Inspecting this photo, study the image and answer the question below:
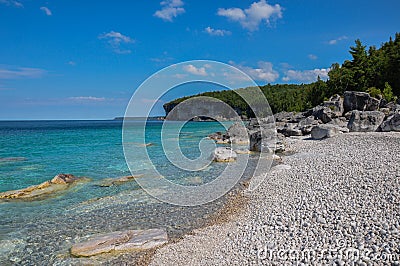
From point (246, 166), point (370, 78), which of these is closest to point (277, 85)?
point (370, 78)

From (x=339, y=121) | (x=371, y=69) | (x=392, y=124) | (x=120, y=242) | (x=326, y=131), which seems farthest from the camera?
(x=371, y=69)

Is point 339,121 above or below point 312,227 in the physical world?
above

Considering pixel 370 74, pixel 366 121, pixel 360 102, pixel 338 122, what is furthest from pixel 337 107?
pixel 370 74

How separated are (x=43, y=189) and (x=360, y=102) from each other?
37190 mm

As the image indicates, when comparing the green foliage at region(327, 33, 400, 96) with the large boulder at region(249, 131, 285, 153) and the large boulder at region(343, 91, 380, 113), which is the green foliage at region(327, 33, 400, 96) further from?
the large boulder at region(249, 131, 285, 153)

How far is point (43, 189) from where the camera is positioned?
572 inches

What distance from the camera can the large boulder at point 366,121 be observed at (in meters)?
24.9

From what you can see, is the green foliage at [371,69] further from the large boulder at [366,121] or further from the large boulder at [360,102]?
the large boulder at [366,121]

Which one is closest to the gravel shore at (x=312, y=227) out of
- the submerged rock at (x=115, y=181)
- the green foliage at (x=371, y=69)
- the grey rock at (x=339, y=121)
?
the submerged rock at (x=115, y=181)

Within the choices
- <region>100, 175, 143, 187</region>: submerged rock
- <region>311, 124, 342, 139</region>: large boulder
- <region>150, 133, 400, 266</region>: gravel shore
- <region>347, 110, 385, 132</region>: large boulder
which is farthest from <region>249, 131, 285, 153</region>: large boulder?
<region>100, 175, 143, 187</region>: submerged rock

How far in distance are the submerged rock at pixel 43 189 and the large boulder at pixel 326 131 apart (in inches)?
803

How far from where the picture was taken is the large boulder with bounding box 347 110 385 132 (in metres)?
24.9

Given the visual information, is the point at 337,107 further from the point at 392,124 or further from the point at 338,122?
the point at 392,124

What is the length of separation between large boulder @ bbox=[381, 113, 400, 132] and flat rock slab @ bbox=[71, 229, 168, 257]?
22161 mm
